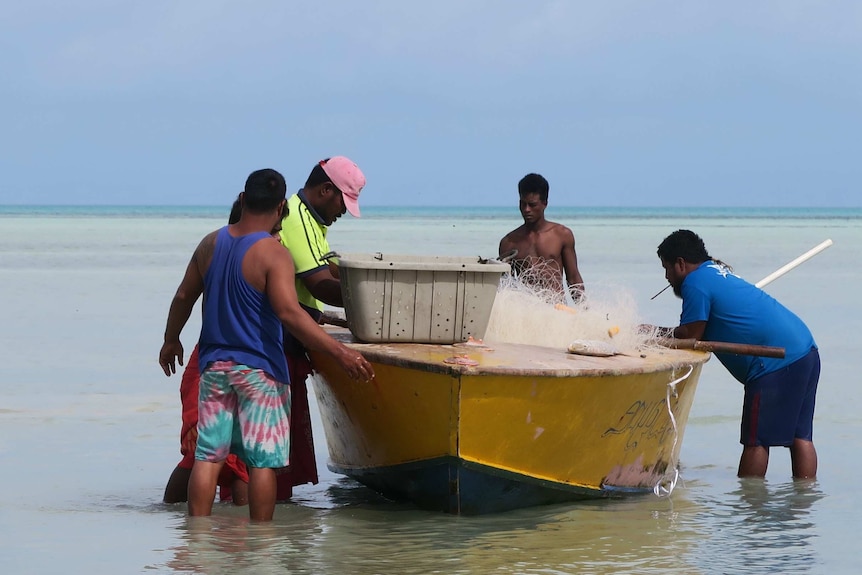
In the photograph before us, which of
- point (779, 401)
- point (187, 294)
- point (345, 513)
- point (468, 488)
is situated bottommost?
point (345, 513)

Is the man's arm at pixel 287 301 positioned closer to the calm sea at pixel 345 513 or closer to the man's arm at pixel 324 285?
the man's arm at pixel 324 285

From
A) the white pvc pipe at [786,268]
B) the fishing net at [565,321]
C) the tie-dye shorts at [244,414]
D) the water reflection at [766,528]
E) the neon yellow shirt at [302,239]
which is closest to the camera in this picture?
the tie-dye shorts at [244,414]

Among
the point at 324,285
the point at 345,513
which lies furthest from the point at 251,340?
the point at 345,513

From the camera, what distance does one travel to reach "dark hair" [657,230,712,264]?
6.65m

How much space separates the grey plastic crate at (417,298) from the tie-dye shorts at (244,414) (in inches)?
24.9

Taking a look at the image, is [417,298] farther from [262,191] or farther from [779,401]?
[779,401]

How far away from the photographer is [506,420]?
18.1 ft

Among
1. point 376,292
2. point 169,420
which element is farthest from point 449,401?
point 169,420

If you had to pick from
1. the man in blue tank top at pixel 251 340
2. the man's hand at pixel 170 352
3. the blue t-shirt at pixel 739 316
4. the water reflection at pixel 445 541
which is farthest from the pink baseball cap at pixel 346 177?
the blue t-shirt at pixel 739 316

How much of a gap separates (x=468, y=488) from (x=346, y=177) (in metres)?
1.57

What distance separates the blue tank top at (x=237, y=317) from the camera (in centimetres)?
536

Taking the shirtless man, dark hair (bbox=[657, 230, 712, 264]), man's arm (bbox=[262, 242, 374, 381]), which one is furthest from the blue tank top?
the shirtless man

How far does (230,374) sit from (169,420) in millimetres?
3860

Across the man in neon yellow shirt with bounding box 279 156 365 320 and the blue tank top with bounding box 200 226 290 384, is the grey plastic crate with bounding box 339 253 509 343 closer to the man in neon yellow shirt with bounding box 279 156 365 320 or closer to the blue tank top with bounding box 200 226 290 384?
the man in neon yellow shirt with bounding box 279 156 365 320
